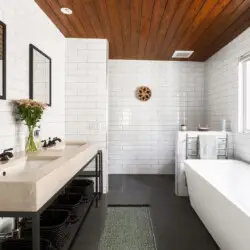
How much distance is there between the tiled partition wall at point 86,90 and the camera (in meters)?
3.95

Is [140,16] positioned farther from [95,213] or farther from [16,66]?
[95,213]

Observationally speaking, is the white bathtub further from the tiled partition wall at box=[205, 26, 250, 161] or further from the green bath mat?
the green bath mat

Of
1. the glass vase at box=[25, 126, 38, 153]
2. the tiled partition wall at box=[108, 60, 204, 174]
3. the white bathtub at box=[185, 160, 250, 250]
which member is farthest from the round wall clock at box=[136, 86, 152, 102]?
the glass vase at box=[25, 126, 38, 153]

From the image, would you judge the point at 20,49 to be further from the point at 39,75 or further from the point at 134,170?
the point at 134,170

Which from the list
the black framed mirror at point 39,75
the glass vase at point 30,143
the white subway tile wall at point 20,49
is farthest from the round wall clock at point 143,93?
the glass vase at point 30,143

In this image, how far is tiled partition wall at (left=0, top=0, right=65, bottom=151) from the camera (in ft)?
7.00

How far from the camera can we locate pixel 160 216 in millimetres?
3246

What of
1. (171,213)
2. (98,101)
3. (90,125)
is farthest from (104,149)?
(171,213)

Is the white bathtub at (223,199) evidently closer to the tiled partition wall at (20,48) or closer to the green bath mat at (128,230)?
the green bath mat at (128,230)

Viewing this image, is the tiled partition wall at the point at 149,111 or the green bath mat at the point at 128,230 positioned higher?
the tiled partition wall at the point at 149,111

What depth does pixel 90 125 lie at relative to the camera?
13.2 feet

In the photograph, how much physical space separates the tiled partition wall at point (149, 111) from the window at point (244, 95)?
161 centimetres

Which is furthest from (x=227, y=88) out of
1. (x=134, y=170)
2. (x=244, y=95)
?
(x=134, y=170)

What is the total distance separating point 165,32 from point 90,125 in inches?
71.9
